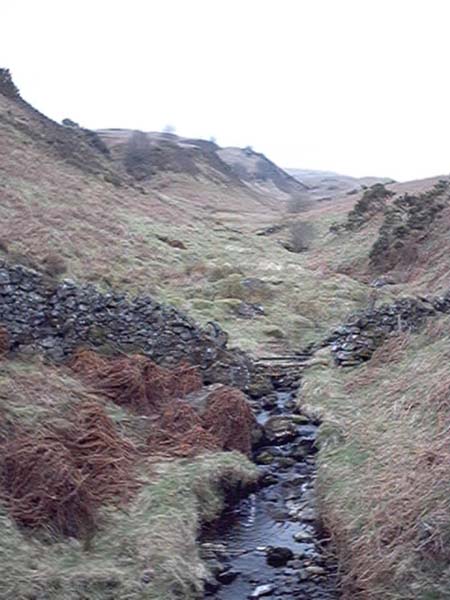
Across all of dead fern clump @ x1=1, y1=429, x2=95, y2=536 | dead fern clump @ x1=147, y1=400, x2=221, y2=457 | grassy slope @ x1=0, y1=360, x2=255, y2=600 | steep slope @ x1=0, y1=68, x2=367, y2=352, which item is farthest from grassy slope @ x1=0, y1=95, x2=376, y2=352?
dead fern clump @ x1=1, y1=429, x2=95, y2=536

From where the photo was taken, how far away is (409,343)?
49.4 ft

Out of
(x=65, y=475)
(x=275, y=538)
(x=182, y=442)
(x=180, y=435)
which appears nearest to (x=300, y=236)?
(x=180, y=435)

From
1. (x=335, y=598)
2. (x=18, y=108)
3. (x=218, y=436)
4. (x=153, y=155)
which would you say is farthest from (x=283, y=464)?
(x=153, y=155)

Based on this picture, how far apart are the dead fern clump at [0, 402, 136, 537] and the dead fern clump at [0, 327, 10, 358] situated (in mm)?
2236

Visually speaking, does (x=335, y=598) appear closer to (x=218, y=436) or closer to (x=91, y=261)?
(x=218, y=436)

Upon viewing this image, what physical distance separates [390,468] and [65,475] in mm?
4034

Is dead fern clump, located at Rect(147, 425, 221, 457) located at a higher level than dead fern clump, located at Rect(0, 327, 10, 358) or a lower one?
lower

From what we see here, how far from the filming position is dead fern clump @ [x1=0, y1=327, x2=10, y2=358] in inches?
466

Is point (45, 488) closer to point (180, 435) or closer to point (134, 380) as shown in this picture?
point (180, 435)

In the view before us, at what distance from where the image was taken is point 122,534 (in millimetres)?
8227

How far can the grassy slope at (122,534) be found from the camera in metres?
7.21

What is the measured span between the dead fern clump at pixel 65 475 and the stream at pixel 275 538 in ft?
4.59

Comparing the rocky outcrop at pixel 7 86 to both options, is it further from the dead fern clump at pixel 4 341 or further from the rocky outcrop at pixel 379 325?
the dead fern clump at pixel 4 341

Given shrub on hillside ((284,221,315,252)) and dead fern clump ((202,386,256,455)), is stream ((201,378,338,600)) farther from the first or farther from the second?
shrub on hillside ((284,221,315,252))
